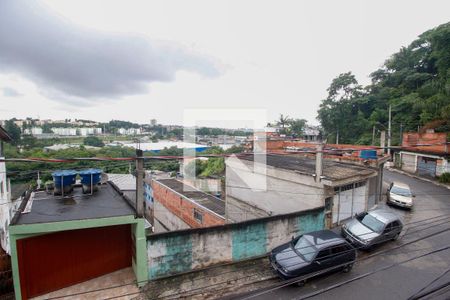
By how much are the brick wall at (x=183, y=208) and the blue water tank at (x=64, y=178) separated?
8843 mm

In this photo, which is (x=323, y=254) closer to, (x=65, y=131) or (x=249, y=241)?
(x=249, y=241)

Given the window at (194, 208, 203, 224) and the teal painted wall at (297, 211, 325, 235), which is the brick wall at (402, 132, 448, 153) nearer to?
the teal painted wall at (297, 211, 325, 235)

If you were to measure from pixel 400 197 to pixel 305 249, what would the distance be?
999 cm

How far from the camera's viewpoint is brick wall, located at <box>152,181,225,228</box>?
51.0 feet

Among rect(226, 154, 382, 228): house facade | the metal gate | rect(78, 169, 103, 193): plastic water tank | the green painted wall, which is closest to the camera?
the green painted wall

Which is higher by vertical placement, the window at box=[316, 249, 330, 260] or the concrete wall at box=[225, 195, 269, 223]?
the window at box=[316, 249, 330, 260]

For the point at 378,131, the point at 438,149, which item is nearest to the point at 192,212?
the point at 438,149

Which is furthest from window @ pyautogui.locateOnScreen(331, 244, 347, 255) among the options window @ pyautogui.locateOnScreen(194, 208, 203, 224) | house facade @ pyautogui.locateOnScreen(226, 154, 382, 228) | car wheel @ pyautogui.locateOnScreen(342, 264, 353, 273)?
window @ pyautogui.locateOnScreen(194, 208, 203, 224)

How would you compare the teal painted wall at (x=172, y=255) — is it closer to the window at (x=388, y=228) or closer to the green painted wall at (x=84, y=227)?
the green painted wall at (x=84, y=227)

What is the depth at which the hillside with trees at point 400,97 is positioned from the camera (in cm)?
2629

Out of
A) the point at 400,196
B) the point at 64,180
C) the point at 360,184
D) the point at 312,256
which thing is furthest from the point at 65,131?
the point at 400,196

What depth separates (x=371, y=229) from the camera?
947cm

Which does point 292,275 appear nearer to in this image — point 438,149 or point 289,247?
point 289,247

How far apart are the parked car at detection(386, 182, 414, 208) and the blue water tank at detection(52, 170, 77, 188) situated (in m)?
16.4
